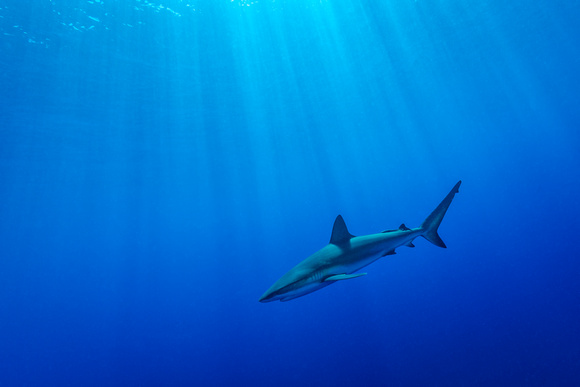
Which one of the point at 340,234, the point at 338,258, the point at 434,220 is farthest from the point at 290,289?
the point at 434,220

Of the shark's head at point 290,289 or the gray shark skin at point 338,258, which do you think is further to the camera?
the gray shark skin at point 338,258

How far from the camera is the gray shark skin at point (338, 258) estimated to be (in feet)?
17.0

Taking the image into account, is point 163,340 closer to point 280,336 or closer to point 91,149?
point 280,336

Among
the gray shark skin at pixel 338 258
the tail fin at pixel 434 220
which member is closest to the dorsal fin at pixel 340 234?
the gray shark skin at pixel 338 258

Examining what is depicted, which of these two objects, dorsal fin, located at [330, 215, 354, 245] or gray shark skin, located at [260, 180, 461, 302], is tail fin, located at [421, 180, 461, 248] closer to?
gray shark skin, located at [260, 180, 461, 302]

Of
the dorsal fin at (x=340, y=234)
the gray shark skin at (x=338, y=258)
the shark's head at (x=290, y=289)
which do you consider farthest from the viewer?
the dorsal fin at (x=340, y=234)

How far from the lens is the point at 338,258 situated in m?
5.88

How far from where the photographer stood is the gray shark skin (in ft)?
17.0

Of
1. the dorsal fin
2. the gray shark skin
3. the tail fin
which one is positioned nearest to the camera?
the gray shark skin

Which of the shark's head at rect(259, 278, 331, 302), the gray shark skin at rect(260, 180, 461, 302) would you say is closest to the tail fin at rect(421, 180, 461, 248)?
the gray shark skin at rect(260, 180, 461, 302)

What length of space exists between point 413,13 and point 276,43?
8.67 meters

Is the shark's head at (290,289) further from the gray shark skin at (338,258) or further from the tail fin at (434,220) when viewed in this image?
the tail fin at (434,220)

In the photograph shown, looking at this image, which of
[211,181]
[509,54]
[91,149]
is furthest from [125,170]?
[509,54]

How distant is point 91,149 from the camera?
84.5 ft
